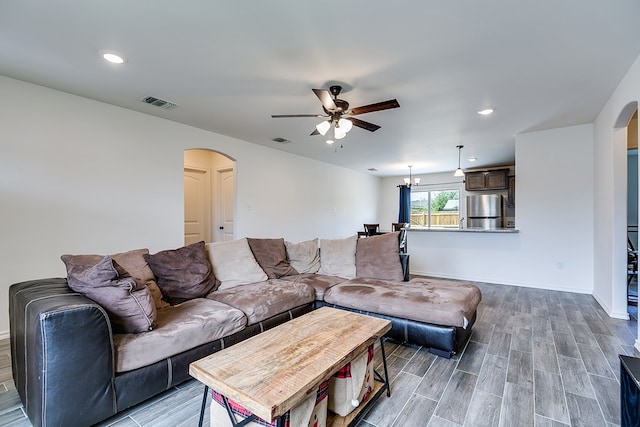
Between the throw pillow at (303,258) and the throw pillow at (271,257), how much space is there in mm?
98

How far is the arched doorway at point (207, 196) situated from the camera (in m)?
5.76

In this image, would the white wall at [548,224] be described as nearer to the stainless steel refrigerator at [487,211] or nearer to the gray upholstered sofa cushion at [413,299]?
the stainless steel refrigerator at [487,211]

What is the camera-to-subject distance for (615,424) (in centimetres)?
160

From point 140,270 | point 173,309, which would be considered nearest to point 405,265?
point 173,309

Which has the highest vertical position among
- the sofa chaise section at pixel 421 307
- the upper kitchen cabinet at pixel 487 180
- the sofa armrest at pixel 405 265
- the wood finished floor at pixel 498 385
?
the upper kitchen cabinet at pixel 487 180

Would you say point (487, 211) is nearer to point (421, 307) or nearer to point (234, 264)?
point (421, 307)

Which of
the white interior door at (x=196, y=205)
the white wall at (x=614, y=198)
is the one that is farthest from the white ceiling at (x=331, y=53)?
the white interior door at (x=196, y=205)

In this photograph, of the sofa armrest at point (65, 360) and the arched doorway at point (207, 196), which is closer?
the sofa armrest at point (65, 360)

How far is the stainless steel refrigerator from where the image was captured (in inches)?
256

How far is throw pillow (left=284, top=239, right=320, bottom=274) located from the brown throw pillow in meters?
1.17

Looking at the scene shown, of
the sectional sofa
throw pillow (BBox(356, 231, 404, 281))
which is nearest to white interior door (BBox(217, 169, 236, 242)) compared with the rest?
the sectional sofa

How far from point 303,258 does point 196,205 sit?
10.5 feet

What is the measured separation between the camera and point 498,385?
78.4 inches

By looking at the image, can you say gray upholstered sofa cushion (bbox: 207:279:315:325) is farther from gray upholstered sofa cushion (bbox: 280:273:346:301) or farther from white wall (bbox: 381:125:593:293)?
white wall (bbox: 381:125:593:293)
